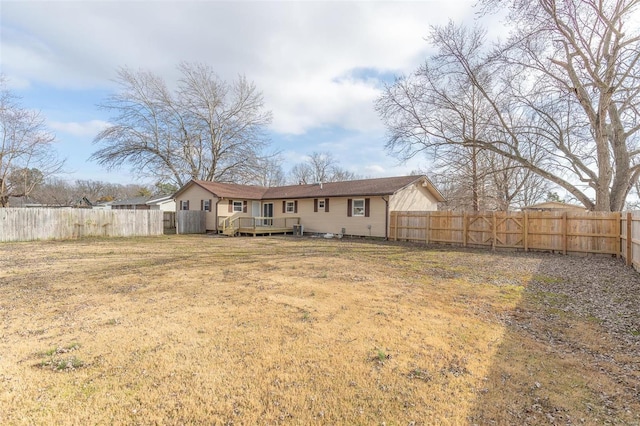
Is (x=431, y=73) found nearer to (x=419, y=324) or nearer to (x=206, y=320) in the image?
(x=419, y=324)

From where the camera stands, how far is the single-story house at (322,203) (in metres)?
18.1

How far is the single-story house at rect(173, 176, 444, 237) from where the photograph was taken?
18125mm

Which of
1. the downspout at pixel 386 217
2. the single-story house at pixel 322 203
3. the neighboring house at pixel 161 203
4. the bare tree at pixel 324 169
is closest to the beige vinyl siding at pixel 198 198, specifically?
the single-story house at pixel 322 203

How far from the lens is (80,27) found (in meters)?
9.66

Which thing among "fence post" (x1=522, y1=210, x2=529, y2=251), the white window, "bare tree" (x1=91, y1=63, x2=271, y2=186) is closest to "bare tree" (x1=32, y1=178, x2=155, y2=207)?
"bare tree" (x1=91, y1=63, x2=271, y2=186)

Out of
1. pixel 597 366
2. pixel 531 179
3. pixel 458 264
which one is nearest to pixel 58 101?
pixel 458 264

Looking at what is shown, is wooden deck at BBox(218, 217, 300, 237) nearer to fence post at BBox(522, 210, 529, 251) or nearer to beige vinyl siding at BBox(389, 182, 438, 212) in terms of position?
beige vinyl siding at BBox(389, 182, 438, 212)

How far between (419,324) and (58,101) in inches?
825

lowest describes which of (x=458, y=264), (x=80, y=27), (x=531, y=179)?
(x=458, y=264)

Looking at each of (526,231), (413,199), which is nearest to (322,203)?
(413,199)

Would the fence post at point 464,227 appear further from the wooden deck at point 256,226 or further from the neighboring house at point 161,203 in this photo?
the neighboring house at point 161,203

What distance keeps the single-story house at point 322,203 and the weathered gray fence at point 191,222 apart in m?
0.36

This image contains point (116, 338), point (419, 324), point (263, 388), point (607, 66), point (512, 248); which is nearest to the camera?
point (263, 388)

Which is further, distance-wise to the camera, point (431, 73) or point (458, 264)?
point (431, 73)
